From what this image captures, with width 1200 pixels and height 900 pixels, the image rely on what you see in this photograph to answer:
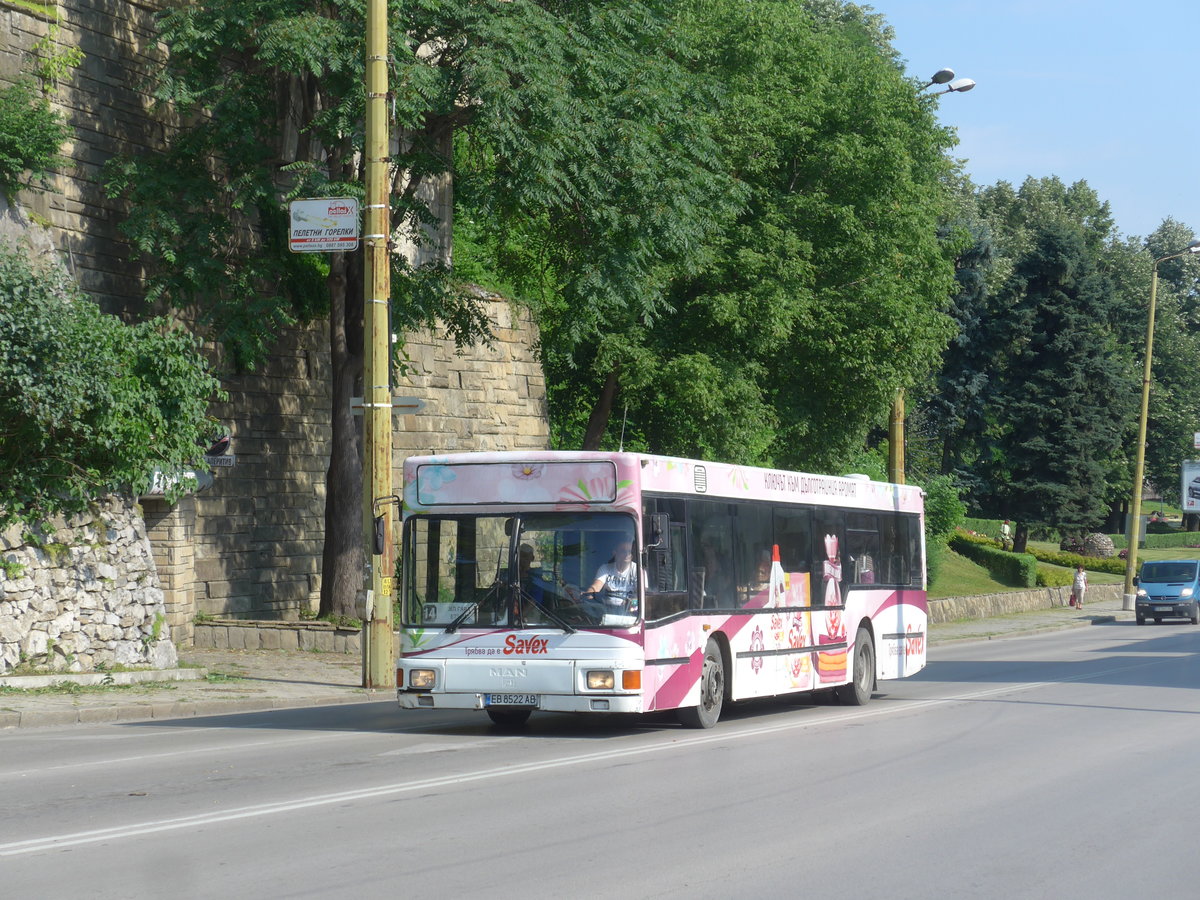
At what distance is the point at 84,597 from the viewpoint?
18.7m

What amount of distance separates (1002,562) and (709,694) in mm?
45123

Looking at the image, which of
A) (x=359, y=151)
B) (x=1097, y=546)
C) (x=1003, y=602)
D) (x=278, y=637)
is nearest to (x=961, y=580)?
(x=1003, y=602)

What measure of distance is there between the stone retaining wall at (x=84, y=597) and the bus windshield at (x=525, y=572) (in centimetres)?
648

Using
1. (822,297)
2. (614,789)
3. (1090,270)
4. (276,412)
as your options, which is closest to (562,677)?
(614,789)

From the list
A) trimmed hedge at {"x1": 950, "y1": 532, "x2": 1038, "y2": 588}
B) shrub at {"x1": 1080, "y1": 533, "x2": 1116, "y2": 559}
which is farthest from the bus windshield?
shrub at {"x1": 1080, "y1": 533, "x2": 1116, "y2": 559}

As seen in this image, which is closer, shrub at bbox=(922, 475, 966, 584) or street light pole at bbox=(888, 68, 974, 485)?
street light pole at bbox=(888, 68, 974, 485)

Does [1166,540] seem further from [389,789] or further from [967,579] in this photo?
[389,789]

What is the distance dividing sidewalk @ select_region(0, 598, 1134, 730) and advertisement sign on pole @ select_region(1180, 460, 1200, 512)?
4736 centimetres

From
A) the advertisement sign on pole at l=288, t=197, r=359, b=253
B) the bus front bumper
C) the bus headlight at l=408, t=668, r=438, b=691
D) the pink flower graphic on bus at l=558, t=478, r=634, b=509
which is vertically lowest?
the bus front bumper

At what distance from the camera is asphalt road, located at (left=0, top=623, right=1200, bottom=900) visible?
7121 millimetres

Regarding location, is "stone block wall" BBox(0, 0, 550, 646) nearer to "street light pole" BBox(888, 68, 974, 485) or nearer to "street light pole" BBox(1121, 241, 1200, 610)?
"street light pole" BBox(888, 68, 974, 485)

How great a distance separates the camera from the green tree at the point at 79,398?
17375 millimetres

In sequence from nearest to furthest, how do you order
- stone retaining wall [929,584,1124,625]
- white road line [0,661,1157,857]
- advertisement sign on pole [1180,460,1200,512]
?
white road line [0,661,1157,857] → stone retaining wall [929,584,1124,625] → advertisement sign on pole [1180,460,1200,512]

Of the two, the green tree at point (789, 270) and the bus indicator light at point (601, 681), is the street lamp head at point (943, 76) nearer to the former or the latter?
the green tree at point (789, 270)
